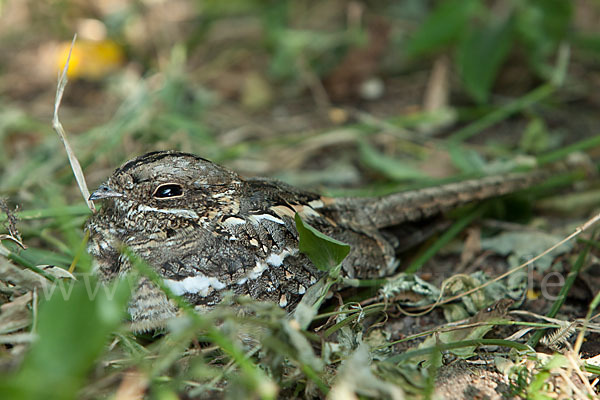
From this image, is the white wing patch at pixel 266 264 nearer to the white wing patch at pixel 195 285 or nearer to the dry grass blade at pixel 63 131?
the white wing patch at pixel 195 285

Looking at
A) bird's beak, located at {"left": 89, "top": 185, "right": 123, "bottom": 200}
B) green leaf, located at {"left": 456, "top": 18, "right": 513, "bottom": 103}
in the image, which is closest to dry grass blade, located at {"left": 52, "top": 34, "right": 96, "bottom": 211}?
bird's beak, located at {"left": 89, "top": 185, "right": 123, "bottom": 200}

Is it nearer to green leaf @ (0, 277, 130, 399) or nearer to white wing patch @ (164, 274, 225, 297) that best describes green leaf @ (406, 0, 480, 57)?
white wing patch @ (164, 274, 225, 297)

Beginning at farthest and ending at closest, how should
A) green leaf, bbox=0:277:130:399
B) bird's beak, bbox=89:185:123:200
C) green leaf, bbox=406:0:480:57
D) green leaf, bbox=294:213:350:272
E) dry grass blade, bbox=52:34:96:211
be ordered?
green leaf, bbox=406:0:480:57 < bird's beak, bbox=89:185:123:200 < dry grass blade, bbox=52:34:96:211 < green leaf, bbox=294:213:350:272 < green leaf, bbox=0:277:130:399

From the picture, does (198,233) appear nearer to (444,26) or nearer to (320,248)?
(320,248)

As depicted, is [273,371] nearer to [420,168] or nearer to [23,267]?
[23,267]

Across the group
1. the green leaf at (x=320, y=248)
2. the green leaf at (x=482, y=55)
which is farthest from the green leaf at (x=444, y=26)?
the green leaf at (x=320, y=248)
